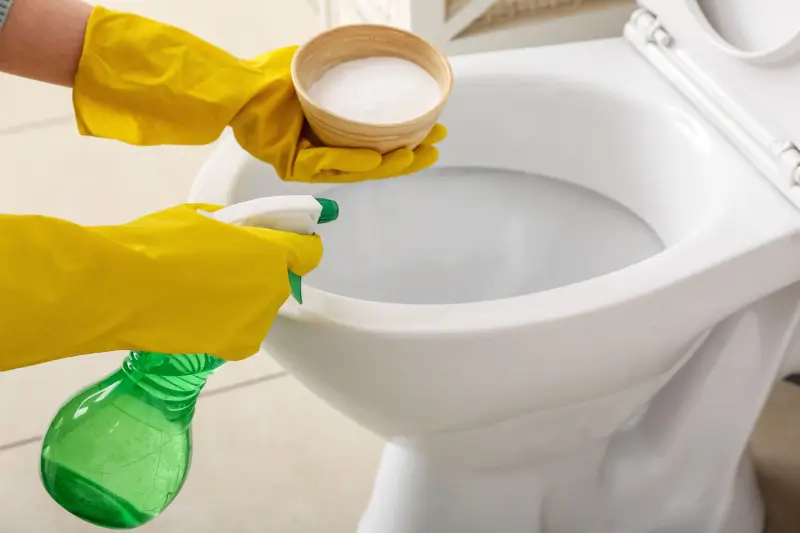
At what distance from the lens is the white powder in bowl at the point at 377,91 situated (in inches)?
25.1

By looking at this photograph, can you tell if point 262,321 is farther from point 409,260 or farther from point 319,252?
point 409,260

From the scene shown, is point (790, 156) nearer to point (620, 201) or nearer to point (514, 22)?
point (620, 201)

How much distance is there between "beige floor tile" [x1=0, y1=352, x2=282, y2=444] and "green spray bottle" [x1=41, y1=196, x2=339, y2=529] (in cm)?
47

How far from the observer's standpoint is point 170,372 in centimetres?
56

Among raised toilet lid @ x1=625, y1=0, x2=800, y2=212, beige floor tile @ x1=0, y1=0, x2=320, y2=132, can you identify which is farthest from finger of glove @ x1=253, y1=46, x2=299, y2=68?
beige floor tile @ x1=0, y1=0, x2=320, y2=132

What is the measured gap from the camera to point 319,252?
57 cm

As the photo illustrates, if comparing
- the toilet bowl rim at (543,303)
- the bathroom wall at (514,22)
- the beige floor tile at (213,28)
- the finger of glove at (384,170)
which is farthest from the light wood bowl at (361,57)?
the beige floor tile at (213,28)

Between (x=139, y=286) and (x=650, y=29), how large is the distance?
561 millimetres

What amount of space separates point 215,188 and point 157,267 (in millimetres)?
216

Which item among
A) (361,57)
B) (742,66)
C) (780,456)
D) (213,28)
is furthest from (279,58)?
(213,28)

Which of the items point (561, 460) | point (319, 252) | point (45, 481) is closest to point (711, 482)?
point (561, 460)

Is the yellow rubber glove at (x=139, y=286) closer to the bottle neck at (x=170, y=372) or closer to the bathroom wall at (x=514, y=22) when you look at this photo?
the bottle neck at (x=170, y=372)

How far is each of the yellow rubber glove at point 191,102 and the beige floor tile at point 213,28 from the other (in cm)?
88

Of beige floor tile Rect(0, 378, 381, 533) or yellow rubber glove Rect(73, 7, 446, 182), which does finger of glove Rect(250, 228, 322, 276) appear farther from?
beige floor tile Rect(0, 378, 381, 533)
